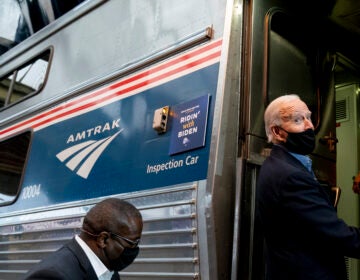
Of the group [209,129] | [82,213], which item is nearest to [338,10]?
[209,129]

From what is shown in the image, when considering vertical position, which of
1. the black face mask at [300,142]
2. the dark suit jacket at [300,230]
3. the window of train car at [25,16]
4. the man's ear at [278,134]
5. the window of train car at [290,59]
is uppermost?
the window of train car at [25,16]

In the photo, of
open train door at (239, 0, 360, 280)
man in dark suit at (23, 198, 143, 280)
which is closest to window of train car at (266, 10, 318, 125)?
open train door at (239, 0, 360, 280)

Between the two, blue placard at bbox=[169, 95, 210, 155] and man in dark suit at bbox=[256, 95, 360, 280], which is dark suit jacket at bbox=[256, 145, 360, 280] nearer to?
man in dark suit at bbox=[256, 95, 360, 280]

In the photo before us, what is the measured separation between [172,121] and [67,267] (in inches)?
43.9

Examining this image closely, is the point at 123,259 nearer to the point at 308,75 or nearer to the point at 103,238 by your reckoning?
the point at 103,238

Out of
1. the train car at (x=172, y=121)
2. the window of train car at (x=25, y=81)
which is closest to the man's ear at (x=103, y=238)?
the train car at (x=172, y=121)

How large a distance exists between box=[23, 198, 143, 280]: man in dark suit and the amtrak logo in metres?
1.16

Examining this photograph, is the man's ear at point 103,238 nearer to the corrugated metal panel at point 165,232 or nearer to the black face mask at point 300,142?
the corrugated metal panel at point 165,232

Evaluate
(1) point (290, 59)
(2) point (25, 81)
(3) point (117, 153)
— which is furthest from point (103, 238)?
(2) point (25, 81)

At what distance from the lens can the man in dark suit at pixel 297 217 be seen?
1.84 metres

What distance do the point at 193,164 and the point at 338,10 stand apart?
167 cm

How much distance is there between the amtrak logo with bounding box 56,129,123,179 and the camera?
2.97 metres

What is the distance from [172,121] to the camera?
2.57 meters

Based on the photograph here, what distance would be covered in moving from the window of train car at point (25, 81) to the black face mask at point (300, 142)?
238cm
